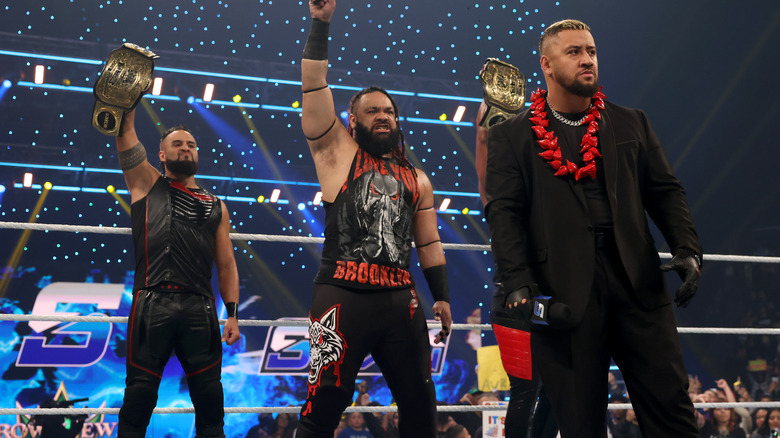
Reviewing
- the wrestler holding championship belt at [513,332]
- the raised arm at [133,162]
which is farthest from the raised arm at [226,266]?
the wrestler holding championship belt at [513,332]

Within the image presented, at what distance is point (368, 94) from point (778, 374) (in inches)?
286

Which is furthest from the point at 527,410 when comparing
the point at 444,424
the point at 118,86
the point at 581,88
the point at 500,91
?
the point at 444,424

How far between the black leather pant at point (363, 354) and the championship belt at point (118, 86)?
102 centimetres

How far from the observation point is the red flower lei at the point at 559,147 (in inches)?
55.3

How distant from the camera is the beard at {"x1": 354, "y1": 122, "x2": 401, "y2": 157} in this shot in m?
1.96

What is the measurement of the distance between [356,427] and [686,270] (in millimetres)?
4837

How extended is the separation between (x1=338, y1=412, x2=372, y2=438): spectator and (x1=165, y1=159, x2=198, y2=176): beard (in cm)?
386

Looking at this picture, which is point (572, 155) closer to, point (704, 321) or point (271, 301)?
point (271, 301)

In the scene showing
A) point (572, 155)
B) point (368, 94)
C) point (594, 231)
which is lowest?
point (594, 231)

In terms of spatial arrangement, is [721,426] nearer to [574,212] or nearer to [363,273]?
[363,273]

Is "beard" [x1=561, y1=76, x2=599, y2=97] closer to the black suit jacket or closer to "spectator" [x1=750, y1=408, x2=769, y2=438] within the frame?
the black suit jacket

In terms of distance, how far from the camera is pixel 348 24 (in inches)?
341

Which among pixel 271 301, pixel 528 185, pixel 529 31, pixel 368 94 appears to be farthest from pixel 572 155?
pixel 529 31

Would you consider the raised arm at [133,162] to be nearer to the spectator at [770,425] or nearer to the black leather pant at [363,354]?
the black leather pant at [363,354]
